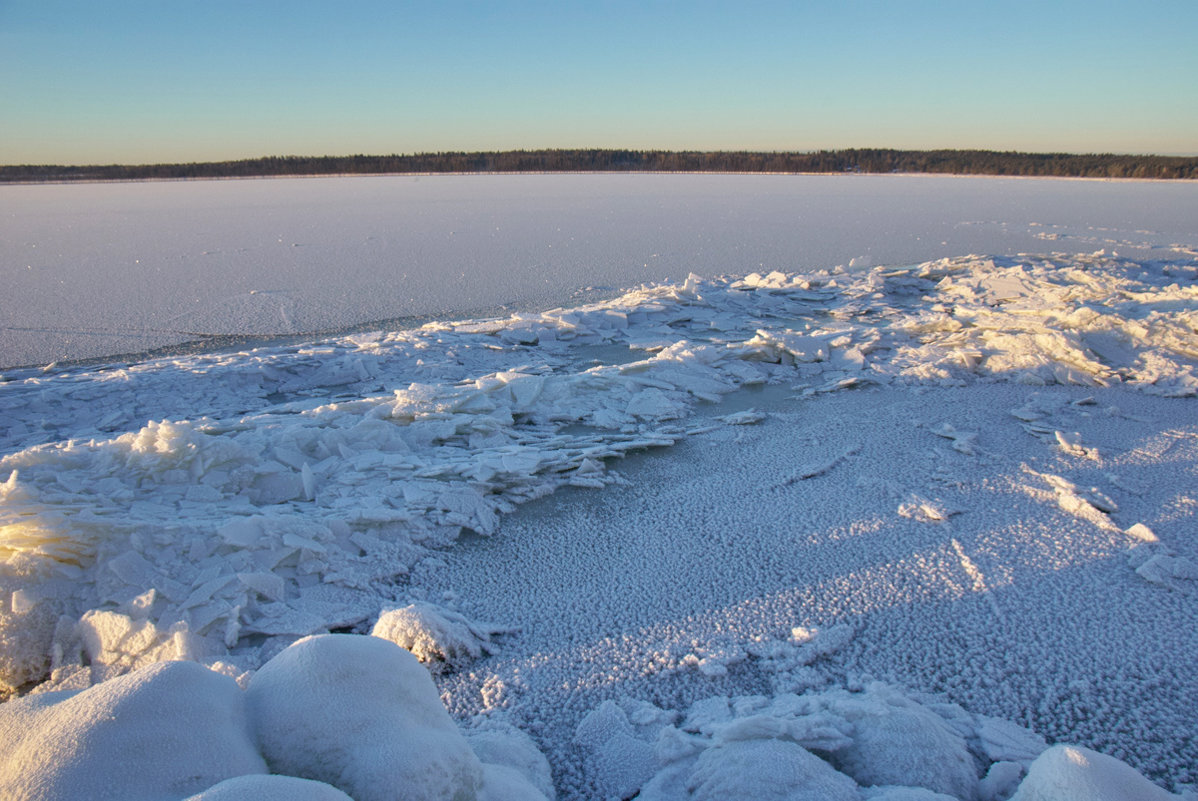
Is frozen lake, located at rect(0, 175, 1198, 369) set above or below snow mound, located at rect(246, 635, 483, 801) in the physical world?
above

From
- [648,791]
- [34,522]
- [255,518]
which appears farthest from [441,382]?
[648,791]

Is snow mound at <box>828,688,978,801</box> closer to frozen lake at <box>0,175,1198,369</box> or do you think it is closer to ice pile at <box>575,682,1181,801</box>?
ice pile at <box>575,682,1181,801</box>

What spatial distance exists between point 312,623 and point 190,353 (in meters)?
3.58

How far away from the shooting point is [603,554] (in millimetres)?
2387

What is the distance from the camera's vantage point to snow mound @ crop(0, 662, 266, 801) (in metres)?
0.90

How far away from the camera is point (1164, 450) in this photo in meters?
3.07

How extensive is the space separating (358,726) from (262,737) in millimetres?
160

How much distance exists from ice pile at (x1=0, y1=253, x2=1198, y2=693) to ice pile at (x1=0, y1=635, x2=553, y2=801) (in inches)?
33.3

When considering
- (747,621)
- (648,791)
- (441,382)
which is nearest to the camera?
(648,791)

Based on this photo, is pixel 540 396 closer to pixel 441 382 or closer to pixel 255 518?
pixel 441 382

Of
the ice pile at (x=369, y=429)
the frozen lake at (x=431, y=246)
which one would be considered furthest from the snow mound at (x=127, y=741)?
the frozen lake at (x=431, y=246)

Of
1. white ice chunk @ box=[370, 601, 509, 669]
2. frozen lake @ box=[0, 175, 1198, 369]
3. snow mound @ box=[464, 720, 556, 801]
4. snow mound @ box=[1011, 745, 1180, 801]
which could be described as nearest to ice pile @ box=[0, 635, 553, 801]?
snow mound @ box=[464, 720, 556, 801]

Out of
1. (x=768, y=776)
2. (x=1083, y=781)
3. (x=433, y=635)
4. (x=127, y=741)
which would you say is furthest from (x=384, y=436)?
(x=1083, y=781)

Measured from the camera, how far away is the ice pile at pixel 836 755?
49.4 inches
